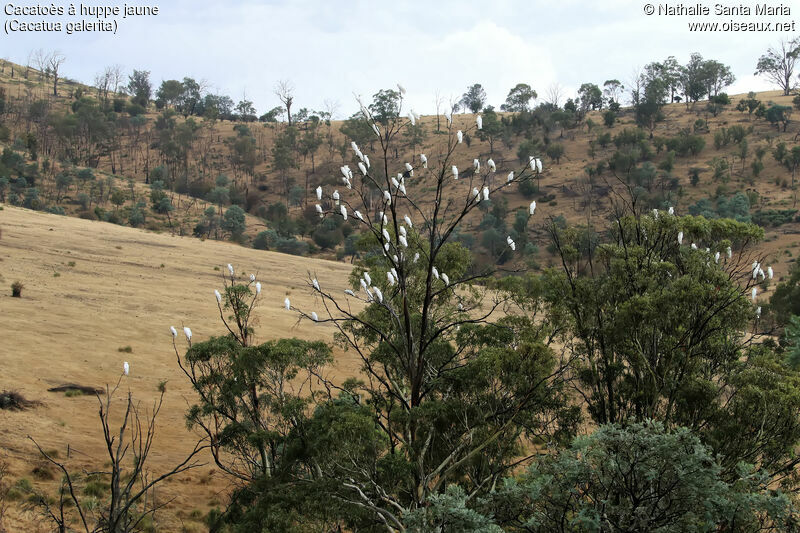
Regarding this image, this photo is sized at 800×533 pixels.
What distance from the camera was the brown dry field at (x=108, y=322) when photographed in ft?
59.8

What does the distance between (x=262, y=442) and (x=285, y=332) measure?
19.3m

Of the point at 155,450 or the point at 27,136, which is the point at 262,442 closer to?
the point at 155,450

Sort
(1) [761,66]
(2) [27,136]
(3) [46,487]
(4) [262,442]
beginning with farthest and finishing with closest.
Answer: (1) [761,66] < (2) [27,136] < (3) [46,487] < (4) [262,442]

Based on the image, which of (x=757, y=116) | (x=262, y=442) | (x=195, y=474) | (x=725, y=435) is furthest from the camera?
(x=757, y=116)

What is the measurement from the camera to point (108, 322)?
96.5 ft

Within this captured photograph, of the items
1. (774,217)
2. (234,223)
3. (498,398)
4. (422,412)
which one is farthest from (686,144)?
(422,412)

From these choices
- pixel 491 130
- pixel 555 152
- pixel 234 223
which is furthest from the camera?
pixel 491 130

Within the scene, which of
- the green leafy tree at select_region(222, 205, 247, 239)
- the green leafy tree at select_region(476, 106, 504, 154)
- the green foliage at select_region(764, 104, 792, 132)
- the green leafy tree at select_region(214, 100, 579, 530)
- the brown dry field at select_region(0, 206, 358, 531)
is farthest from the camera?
the green leafy tree at select_region(476, 106, 504, 154)

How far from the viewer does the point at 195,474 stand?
18.9 m

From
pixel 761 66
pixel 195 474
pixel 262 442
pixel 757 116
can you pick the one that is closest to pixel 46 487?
pixel 195 474

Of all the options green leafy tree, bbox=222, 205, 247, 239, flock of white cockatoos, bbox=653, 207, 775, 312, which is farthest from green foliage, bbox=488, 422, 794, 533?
green leafy tree, bbox=222, 205, 247, 239

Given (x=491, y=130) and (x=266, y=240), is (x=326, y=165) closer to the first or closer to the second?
(x=491, y=130)

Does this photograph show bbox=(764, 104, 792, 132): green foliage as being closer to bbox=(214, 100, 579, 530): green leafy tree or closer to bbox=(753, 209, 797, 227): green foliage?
bbox=(753, 209, 797, 227): green foliage

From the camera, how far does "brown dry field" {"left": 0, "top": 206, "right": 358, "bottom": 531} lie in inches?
717
